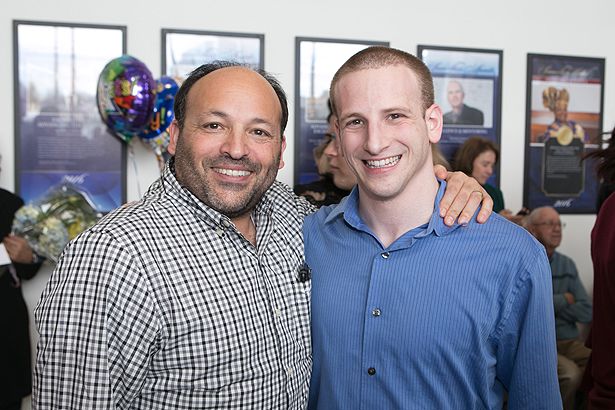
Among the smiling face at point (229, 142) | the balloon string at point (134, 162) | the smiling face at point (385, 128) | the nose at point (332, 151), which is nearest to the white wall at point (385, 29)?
the balloon string at point (134, 162)

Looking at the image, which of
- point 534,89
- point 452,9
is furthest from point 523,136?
point 452,9

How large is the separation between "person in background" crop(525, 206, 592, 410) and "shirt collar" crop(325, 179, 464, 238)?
2.45 meters

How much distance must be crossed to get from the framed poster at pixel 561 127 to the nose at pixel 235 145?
3039 mm

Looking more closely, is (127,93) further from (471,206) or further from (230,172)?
(471,206)

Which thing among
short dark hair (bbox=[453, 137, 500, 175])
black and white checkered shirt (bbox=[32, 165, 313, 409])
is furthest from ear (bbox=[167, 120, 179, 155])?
short dark hair (bbox=[453, 137, 500, 175])

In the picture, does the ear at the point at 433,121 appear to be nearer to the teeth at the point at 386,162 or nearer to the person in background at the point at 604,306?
the teeth at the point at 386,162

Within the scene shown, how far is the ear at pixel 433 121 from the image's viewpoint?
62.7 inches

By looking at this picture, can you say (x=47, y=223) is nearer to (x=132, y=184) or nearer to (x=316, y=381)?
(x=132, y=184)

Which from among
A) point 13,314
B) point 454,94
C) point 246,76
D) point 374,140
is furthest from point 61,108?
point 374,140

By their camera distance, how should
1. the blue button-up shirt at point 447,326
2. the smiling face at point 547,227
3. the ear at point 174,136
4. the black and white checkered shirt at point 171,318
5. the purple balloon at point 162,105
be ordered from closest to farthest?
the black and white checkered shirt at point 171,318, the blue button-up shirt at point 447,326, the ear at point 174,136, the purple balloon at point 162,105, the smiling face at point 547,227

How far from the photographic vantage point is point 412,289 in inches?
57.9

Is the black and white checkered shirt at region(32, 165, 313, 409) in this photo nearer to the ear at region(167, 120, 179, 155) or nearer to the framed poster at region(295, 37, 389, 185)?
the ear at region(167, 120, 179, 155)

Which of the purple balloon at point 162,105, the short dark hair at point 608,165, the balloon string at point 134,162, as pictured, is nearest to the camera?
the short dark hair at point 608,165

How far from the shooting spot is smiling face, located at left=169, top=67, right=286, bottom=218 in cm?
156
